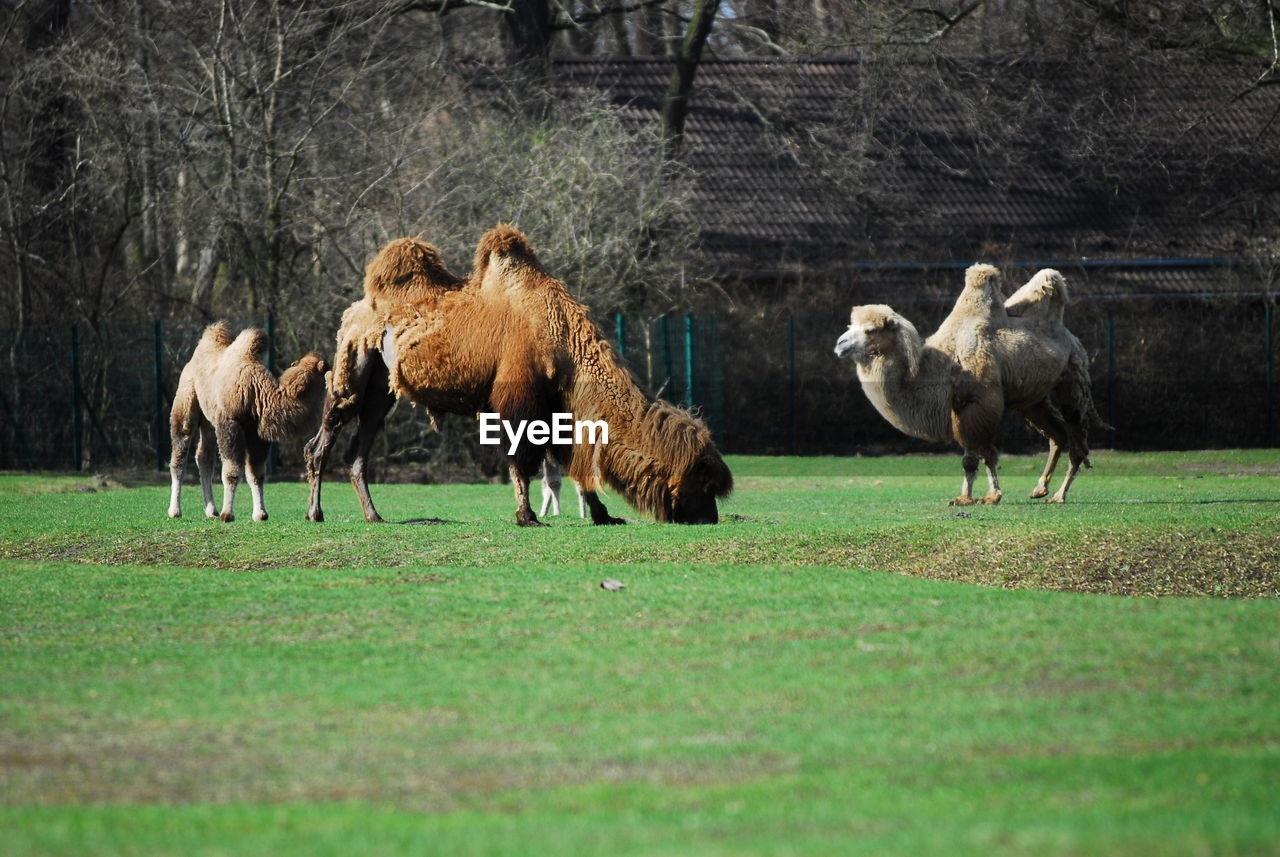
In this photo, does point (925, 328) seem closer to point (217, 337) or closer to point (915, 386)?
point (915, 386)

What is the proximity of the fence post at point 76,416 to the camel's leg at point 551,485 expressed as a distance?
12.1 metres

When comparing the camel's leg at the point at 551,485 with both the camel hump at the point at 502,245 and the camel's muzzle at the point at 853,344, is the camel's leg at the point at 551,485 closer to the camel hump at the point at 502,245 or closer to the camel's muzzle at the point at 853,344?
the camel hump at the point at 502,245

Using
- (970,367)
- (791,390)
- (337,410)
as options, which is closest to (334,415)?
(337,410)

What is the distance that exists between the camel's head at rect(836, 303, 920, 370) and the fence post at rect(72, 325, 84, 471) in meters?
13.8

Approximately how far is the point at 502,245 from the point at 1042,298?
5.76 metres

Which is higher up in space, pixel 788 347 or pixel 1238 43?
pixel 1238 43

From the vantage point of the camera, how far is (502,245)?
13047 mm

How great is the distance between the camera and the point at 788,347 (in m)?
28.2

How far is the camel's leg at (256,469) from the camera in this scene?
44.1ft

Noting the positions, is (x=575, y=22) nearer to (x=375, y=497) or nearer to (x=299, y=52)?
(x=299, y=52)

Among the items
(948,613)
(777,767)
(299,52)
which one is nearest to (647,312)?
(299,52)

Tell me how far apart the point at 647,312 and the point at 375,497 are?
30.9 ft

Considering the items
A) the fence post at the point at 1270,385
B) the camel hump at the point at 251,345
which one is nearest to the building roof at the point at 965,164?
the fence post at the point at 1270,385

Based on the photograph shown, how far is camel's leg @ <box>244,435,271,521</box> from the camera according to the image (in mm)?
13453
